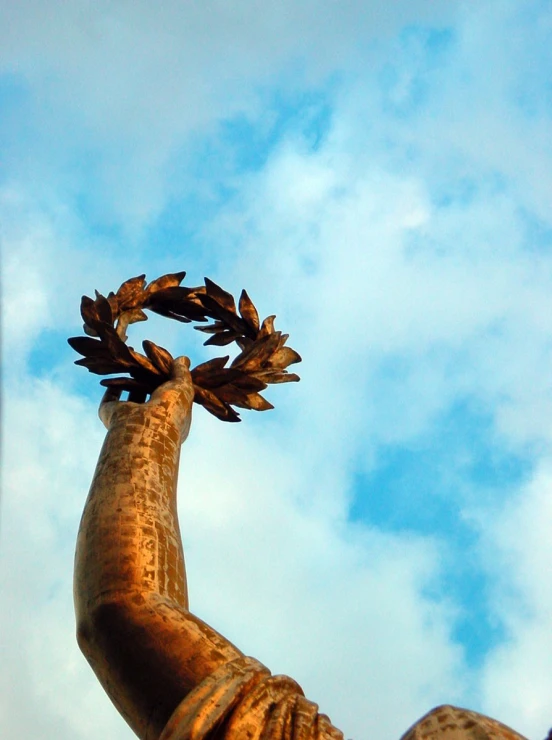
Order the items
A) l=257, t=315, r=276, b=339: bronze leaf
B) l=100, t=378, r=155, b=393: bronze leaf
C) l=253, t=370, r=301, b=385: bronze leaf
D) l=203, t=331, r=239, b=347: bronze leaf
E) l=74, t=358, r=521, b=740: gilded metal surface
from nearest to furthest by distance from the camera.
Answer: l=74, t=358, r=521, b=740: gilded metal surface
l=100, t=378, r=155, b=393: bronze leaf
l=253, t=370, r=301, b=385: bronze leaf
l=257, t=315, r=276, b=339: bronze leaf
l=203, t=331, r=239, b=347: bronze leaf

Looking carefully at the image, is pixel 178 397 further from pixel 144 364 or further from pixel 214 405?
pixel 214 405

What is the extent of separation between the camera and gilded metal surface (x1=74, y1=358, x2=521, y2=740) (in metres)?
4.12

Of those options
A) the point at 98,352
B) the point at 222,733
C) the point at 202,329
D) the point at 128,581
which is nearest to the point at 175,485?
the point at 128,581

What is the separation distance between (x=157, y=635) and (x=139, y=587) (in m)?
0.46

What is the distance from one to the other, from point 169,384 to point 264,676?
413 centimetres

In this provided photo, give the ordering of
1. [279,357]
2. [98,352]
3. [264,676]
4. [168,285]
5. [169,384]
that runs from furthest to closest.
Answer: [168,285]
[279,357]
[98,352]
[169,384]
[264,676]

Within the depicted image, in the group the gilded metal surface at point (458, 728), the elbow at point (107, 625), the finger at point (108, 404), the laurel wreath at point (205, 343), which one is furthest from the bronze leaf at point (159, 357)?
the gilded metal surface at point (458, 728)

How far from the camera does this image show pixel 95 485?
6.52 m

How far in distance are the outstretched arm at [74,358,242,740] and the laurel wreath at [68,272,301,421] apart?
4.69ft

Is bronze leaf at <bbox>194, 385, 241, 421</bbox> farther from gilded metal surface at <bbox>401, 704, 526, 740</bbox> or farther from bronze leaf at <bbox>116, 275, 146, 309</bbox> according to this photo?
gilded metal surface at <bbox>401, 704, 526, 740</bbox>

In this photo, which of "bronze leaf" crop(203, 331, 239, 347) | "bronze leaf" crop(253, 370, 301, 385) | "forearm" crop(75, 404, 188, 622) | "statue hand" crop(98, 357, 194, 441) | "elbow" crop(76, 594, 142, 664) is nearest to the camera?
"elbow" crop(76, 594, 142, 664)

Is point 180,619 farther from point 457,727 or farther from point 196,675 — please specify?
point 457,727

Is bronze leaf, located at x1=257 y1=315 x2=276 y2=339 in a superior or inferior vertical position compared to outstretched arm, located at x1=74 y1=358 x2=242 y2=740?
superior

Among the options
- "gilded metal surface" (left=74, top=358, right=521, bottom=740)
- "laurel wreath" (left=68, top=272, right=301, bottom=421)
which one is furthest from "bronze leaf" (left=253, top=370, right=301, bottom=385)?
"gilded metal surface" (left=74, top=358, right=521, bottom=740)
